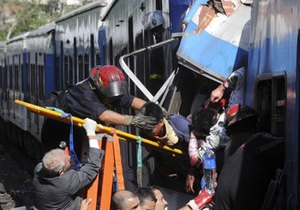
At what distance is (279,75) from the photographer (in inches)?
192

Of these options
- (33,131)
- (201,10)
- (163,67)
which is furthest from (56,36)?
(201,10)

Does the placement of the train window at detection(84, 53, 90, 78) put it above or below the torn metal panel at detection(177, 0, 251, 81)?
below

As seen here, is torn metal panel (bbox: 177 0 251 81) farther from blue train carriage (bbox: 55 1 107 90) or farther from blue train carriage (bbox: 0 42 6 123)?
blue train carriage (bbox: 0 42 6 123)

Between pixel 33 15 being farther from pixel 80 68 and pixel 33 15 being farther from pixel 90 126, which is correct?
pixel 90 126

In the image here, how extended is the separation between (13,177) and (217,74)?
36.4ft

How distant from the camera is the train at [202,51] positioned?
4582 millimetres

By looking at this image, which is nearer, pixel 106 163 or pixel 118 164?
pixel 118 164

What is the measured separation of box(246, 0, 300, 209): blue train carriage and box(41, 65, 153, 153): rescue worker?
3.73 ft

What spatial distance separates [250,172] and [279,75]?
2.05 feet

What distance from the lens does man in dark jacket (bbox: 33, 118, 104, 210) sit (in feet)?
19.6

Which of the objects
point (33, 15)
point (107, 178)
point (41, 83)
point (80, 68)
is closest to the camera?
point (107, 178)

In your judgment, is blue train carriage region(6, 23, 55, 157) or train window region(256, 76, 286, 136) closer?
train window region(256, 76, 286, 136)

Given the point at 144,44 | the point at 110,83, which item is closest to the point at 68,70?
the point at 144,44

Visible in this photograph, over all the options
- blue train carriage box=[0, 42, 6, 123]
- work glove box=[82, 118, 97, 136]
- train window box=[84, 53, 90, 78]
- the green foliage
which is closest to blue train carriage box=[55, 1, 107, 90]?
train window box=[84, 53, 90, 78]
